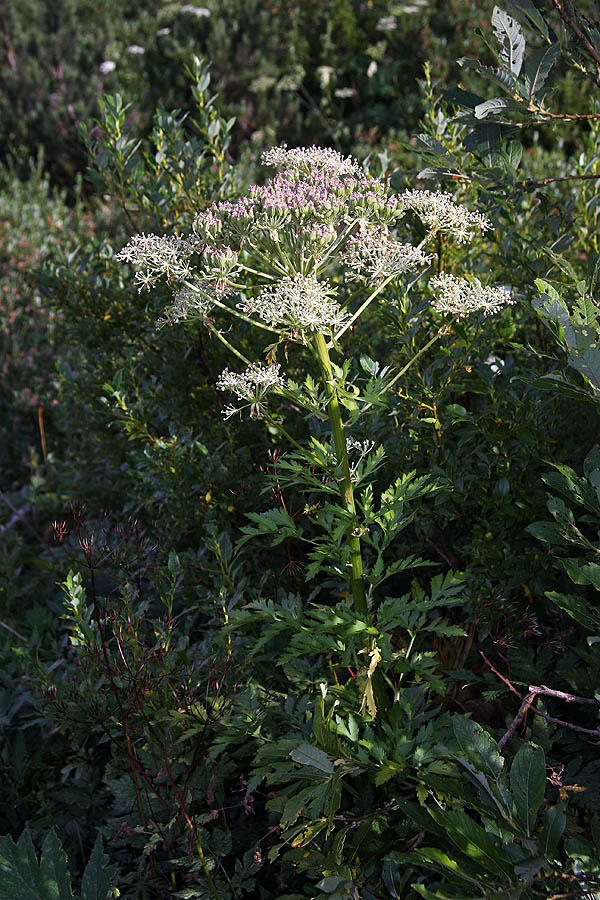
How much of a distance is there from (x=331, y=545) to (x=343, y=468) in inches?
6.8

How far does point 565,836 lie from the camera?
1.58 m

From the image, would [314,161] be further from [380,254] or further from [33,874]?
[33,874]

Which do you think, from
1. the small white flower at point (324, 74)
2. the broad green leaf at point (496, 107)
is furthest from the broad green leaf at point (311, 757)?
the small white flower at point (324, 74)

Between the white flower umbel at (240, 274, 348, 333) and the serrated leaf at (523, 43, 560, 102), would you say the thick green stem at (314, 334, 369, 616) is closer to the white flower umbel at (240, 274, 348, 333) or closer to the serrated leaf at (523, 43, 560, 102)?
the white flower umbel at (240, 274, 348, 333)

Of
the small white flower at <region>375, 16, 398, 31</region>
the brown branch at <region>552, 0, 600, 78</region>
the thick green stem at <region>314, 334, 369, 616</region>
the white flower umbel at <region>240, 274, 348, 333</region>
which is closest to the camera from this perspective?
the white flower umbel at <region>240, 274, 348, 333</region>

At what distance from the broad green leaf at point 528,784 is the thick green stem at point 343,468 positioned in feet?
1.59

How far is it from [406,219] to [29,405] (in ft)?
8.87

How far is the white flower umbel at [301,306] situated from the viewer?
1.58m

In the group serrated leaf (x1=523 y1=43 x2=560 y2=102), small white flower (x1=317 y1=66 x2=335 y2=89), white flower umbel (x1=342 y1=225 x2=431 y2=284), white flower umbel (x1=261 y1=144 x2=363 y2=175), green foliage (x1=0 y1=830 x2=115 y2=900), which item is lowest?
green foliage (x1=0 y1=830 x2=115 y2=900)

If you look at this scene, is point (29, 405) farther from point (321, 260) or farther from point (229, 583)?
point (321, 260)

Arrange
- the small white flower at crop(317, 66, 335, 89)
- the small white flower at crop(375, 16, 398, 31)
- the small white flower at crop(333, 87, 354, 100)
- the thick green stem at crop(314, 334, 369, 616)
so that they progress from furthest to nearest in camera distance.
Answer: the small white flower at crop(317, 66, 335, 89) → the small white flower at crop(375, 16, 398, 31) → the small white flower at crop(333, 87, 354, 100) → the thick green stem at crop(314, 334, 369, 616)

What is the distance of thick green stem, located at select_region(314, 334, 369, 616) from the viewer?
169 cm

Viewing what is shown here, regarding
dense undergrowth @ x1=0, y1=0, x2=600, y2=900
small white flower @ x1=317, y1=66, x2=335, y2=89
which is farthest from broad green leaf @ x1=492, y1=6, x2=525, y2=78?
small white flower @ x1=317, y1=66, x2=335, y2=89

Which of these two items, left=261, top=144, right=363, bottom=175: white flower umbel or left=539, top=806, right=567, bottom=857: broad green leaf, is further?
left=261, top=144, right=363, bottom=175: white flower umbel
